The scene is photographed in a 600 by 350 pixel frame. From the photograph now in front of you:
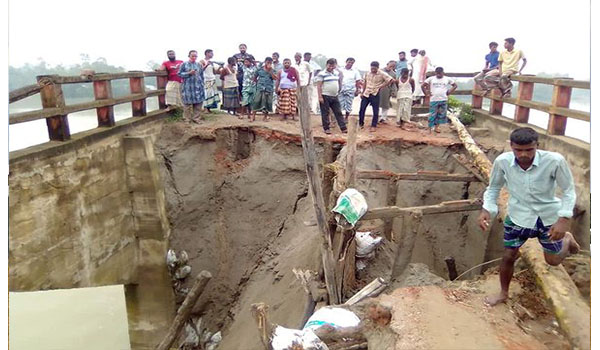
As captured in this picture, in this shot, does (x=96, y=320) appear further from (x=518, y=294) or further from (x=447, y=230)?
(x=518, y=294)

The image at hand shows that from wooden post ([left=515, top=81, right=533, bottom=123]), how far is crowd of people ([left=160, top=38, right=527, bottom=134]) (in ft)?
3.22

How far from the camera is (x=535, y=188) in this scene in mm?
3549

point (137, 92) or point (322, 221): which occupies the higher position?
point (137, 92)

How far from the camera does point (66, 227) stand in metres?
6.82

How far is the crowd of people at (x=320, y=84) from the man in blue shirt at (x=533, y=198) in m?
5.63

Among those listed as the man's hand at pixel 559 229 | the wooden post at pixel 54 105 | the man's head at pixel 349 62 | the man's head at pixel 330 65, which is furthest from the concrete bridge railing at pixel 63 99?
the man's hand at pixel 559 229

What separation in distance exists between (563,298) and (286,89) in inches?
305

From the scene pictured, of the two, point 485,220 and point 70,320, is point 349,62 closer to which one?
point 485,220

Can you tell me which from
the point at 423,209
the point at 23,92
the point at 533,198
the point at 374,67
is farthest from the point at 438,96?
the point at 23,92

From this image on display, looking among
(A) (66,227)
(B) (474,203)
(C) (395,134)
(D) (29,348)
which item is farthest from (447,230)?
(D) (29,348)

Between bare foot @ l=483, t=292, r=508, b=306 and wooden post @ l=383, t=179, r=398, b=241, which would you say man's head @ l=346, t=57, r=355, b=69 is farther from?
bare foot @ l=483, t=292, r=508, b=306

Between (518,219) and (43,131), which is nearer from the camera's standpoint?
(518,219)

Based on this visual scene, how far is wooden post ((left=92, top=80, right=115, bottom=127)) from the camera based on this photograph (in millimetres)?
7773

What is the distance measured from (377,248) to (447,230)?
108 inches
